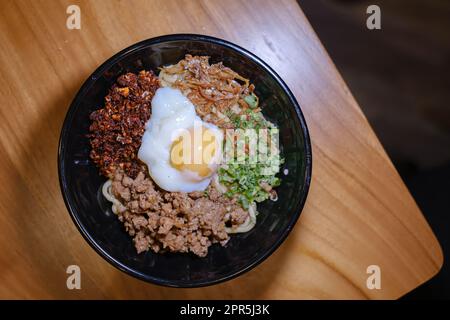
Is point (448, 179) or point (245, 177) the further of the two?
point (448, 179)

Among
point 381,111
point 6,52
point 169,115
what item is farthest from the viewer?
point 381,111

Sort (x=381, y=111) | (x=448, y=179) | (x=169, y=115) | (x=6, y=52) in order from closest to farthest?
(x=169, y=115) → (x=6, y=52) → (x=448, y=179) → (x=381, y=111)

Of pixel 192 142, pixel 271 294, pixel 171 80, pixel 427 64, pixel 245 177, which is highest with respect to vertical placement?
pixel 427 64

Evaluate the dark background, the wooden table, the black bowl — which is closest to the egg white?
the black bowl

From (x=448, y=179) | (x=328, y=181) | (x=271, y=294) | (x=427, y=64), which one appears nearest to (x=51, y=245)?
(x=271, y=294)

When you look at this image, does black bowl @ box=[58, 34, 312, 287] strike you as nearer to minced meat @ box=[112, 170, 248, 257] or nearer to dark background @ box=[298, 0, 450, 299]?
minced meat @ box=[112, 170, 248, 257]

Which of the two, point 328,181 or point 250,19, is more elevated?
point 250,19

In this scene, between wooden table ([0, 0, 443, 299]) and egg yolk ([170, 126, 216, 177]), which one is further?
wooden table ([0, 0, 443, 299])

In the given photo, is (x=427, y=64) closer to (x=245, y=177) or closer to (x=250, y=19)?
(x=250, y=19)
